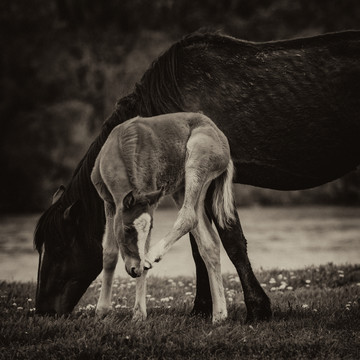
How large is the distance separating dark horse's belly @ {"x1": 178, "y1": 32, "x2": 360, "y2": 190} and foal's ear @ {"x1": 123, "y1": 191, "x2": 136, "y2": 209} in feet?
7.42

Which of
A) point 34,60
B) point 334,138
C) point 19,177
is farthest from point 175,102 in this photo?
point 34,60

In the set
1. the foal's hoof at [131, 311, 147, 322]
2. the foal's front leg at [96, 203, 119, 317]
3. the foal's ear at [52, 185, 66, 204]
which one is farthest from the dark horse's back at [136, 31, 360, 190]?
the foal's hoof at [131, 311, 147, 322]

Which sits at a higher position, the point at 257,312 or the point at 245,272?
the point at 245,272

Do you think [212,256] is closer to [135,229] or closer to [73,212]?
[135,229]

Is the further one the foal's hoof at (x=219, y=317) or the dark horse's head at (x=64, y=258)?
the dark horse's head at (x=64, y=258)

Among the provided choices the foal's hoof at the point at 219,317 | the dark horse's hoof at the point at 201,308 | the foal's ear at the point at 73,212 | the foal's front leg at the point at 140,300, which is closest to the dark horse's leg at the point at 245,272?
the foal's hoof at the point at 219,317

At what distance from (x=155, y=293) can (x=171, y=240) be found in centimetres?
370

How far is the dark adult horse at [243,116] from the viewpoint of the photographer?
6789 mm

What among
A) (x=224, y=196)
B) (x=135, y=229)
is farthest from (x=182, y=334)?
(x=224, y=196)

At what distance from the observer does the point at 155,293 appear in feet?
28.8

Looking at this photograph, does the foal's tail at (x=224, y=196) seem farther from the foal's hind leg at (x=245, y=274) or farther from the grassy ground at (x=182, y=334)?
the grassy ground at (x=182, y=334)

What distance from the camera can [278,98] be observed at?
718 cm

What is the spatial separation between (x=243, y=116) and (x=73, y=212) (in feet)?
7.33

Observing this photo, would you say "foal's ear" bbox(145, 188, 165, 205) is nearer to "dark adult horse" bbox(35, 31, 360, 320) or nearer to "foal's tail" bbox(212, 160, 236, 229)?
"foal's tail" bbox(212, 160, 236, 229)
